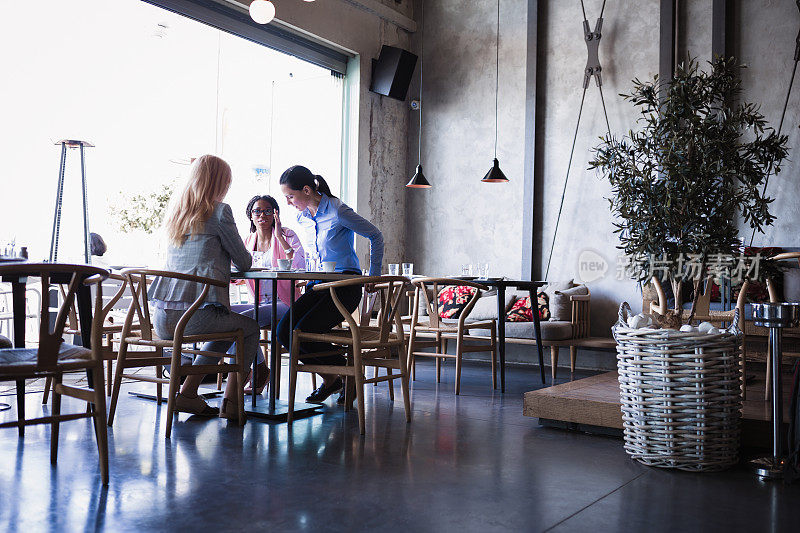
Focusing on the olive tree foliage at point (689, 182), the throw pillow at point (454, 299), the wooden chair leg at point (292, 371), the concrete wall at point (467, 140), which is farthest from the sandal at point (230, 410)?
the concrete wall at point (467, 140)

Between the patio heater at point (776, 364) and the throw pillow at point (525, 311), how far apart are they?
3.74m

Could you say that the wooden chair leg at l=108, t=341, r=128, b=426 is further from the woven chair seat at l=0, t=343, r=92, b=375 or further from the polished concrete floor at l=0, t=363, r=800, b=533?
the woven chair seat at l=0, t=343, r=92, b=375

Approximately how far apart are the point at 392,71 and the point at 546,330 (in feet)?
11.2

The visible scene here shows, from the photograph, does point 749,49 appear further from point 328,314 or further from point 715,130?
point 328,314

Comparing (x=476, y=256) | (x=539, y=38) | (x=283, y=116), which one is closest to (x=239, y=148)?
(x=283, y=116)

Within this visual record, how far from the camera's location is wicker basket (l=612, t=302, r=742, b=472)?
291 cm

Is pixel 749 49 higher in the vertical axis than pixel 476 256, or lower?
higher

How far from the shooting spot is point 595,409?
3.59 meters

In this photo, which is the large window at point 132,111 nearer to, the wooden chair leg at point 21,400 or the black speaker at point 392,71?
the black speaker at point 392,71

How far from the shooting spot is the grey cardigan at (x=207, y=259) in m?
3.63

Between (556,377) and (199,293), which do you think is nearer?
(199,293)

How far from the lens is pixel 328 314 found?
13.2 ft

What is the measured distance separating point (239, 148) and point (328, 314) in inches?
145

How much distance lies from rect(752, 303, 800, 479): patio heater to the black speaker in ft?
18.6
